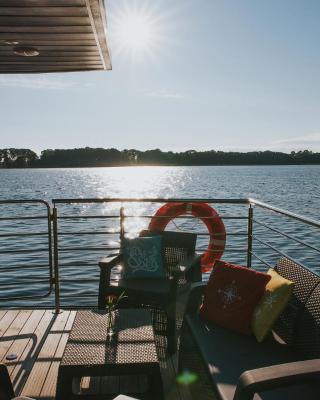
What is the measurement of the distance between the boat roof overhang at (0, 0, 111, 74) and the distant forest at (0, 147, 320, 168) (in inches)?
2274

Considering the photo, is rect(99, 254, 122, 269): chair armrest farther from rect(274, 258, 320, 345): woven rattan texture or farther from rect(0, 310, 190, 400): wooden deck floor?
rect(274, 258, 320, 345): woven rattan texture

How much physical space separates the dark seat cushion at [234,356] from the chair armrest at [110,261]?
777mm

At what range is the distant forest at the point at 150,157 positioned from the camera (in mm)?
64500

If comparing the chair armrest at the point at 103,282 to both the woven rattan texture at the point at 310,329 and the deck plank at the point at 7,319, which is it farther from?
the woven rattan texture at the point at 310,329

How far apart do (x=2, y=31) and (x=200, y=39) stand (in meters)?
3.25

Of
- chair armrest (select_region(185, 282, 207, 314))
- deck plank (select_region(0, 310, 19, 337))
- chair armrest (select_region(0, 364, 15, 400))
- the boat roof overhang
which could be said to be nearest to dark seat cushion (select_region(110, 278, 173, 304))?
chair armrest (select_region(185, 282, 207, 314))

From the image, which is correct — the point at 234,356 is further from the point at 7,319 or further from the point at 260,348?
the point at 7,319

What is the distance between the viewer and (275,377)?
1229 mm

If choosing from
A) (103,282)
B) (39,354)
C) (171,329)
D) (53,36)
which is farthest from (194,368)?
(53,36)

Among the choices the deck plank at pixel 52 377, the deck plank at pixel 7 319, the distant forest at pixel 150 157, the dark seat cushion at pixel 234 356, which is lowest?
the distant forest at pixel 150 157

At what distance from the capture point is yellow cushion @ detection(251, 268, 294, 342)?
204 centimetres

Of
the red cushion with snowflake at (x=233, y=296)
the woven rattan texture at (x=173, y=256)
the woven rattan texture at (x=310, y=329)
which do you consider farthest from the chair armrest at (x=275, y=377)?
the woven rattan texture at (x=173, y=256)

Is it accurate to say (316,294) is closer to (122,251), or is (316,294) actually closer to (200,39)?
(122,251)

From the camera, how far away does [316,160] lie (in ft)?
239
